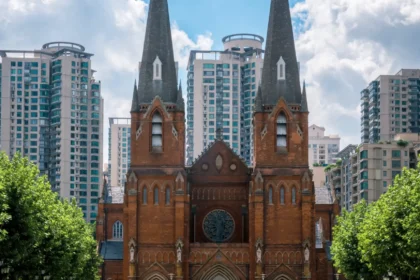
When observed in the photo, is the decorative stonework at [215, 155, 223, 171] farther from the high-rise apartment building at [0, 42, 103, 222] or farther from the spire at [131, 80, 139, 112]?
the high-rise apartment building at [0, 42, 103, 222]

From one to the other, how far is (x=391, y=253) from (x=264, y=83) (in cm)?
3328

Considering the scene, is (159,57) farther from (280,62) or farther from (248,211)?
(248,211)

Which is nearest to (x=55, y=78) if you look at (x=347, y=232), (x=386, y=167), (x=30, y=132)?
(x=30, y=132)

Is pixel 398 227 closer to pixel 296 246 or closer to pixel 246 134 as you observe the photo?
pixel 296 246

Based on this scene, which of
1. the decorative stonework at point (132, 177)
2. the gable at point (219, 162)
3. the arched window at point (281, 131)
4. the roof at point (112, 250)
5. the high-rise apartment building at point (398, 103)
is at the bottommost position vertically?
the roof at point (112, 250)

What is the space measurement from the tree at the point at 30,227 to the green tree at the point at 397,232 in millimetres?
22076

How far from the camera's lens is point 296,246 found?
85062 mm

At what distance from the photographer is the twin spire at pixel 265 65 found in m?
87.3

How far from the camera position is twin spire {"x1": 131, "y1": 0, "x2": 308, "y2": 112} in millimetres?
87312

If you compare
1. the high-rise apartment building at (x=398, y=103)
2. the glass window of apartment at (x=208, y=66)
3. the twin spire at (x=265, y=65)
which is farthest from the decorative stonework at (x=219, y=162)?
the glass window of apartment at (x=208, y=66)

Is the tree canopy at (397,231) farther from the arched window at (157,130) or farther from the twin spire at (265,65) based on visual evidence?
the arched window at (157,130)

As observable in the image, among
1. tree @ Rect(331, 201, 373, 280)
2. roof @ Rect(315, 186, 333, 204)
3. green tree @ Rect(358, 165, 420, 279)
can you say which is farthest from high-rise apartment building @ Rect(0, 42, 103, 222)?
green tree @ Rect(358, 165, 420, 279)

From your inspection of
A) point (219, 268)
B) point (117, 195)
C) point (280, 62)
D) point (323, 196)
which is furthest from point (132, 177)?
point (323, 196)

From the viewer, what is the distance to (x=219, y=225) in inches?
3543
